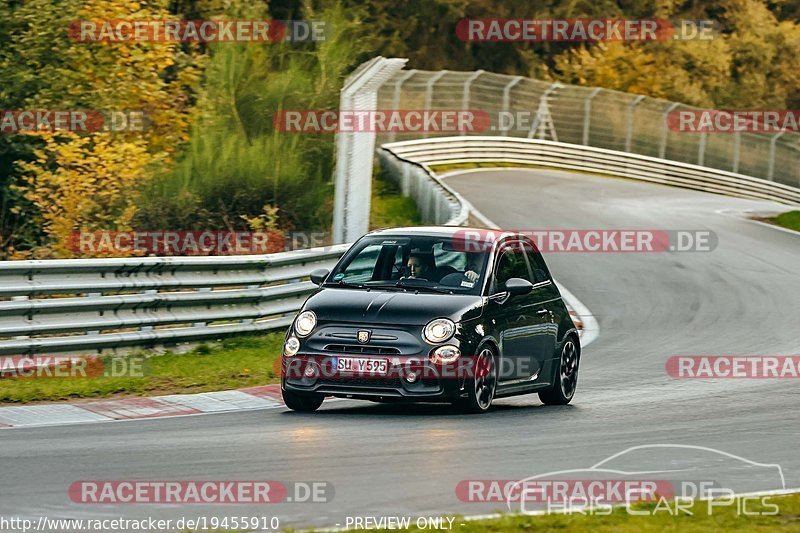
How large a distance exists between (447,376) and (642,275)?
1380cm

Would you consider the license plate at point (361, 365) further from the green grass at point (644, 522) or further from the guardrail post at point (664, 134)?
the guardrail post at point (664, 134)

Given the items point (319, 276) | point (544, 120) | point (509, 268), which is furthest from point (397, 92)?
point (319, 276)

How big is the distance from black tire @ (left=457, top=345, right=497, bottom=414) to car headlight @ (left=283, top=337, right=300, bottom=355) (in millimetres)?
1389

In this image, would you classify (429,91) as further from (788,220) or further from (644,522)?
(644,522)

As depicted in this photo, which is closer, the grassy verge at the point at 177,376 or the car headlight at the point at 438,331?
the car headlight at the point at 438,331

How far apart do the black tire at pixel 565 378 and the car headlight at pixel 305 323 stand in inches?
100

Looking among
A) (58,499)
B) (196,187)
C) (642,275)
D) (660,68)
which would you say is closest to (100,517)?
(58,499)

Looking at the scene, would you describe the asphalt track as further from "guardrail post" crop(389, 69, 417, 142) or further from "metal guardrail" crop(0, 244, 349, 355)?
"guardrail post" crop(389, 69, 417, 142)

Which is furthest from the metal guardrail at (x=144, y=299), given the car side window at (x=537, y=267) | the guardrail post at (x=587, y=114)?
the guardrail post at (x=587, y=114)

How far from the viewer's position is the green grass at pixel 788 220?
33.9 m

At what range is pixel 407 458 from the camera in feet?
31.7

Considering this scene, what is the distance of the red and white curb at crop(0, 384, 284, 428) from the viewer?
11734 mm

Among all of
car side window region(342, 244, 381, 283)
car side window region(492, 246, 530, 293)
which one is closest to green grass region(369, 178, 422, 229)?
car side window region(492, 246, 530, 293)

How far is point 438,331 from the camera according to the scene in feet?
38.8
